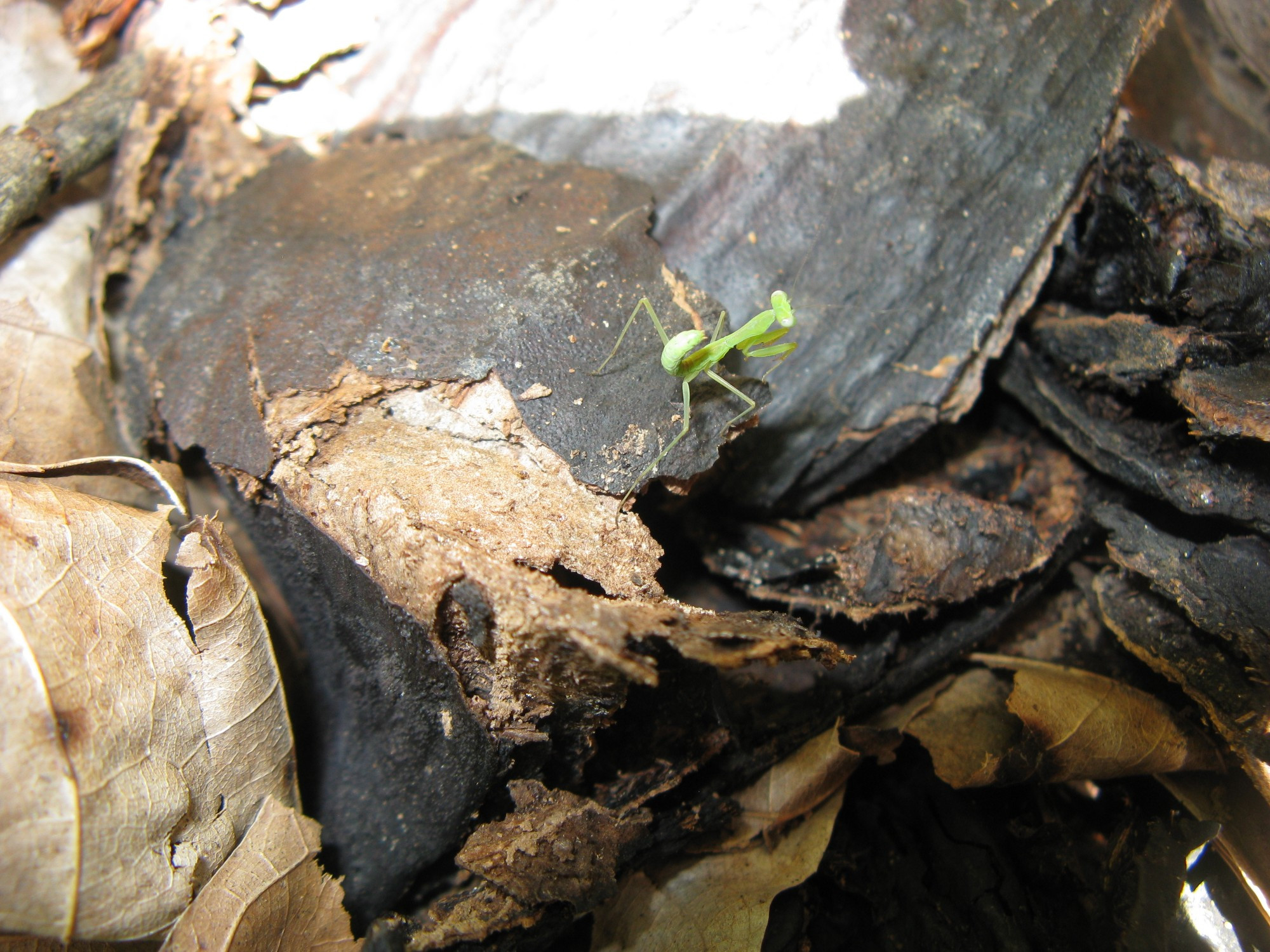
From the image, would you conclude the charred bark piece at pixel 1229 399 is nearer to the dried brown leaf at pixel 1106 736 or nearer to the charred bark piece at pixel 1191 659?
the charred bark piece at pixel 1191 659

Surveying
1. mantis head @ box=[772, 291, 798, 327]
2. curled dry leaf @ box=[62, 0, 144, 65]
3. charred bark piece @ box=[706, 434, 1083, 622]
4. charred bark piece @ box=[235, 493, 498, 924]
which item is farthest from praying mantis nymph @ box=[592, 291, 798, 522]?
curled dry leaf @ box=[62, 0, 144, 65]

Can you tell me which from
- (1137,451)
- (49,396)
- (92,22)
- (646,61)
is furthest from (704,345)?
(92,22)

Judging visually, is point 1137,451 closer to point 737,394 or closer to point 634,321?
point 737,394

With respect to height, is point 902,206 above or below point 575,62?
below

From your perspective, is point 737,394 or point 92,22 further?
point 92,22

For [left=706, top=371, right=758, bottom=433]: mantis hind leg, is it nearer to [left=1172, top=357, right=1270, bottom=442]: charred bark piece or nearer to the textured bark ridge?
the textured bark ridge

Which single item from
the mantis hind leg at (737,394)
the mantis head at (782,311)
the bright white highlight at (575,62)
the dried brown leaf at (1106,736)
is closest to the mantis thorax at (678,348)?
the mantis hind leg at (737,394)
